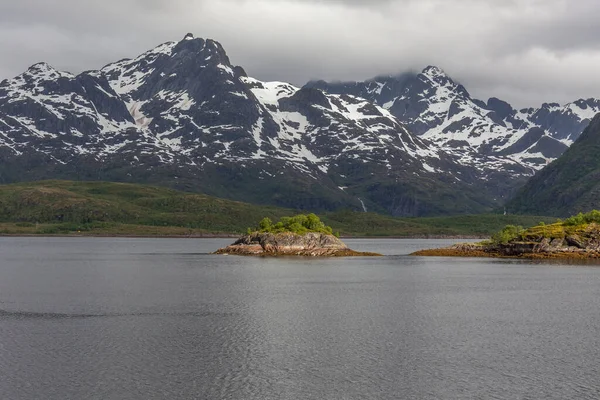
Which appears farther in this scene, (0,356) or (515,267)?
(515,267)

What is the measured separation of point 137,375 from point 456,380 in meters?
28.4

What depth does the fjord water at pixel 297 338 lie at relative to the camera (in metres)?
56.5

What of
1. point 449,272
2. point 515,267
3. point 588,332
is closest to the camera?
point 588,332

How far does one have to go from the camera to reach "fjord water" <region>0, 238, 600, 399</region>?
56469 mm

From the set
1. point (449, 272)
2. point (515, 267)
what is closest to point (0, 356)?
point (449, 272)

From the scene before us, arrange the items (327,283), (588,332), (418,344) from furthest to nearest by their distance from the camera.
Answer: (327,283) < (588,332) < (418,344)

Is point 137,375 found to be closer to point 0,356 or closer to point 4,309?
point 0,356

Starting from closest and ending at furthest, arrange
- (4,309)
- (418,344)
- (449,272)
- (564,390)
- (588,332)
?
(564,390), (418,344), (588,332), (4,309), (449,272)

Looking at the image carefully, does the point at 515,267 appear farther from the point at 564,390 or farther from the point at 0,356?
the point at 0,356

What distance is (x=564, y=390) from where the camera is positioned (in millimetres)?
55438

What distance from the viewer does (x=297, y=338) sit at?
252 feet

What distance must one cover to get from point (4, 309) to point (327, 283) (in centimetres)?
6336

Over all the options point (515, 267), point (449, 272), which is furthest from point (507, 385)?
point (515, 267)

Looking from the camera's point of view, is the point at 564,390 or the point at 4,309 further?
the point at 4,309
